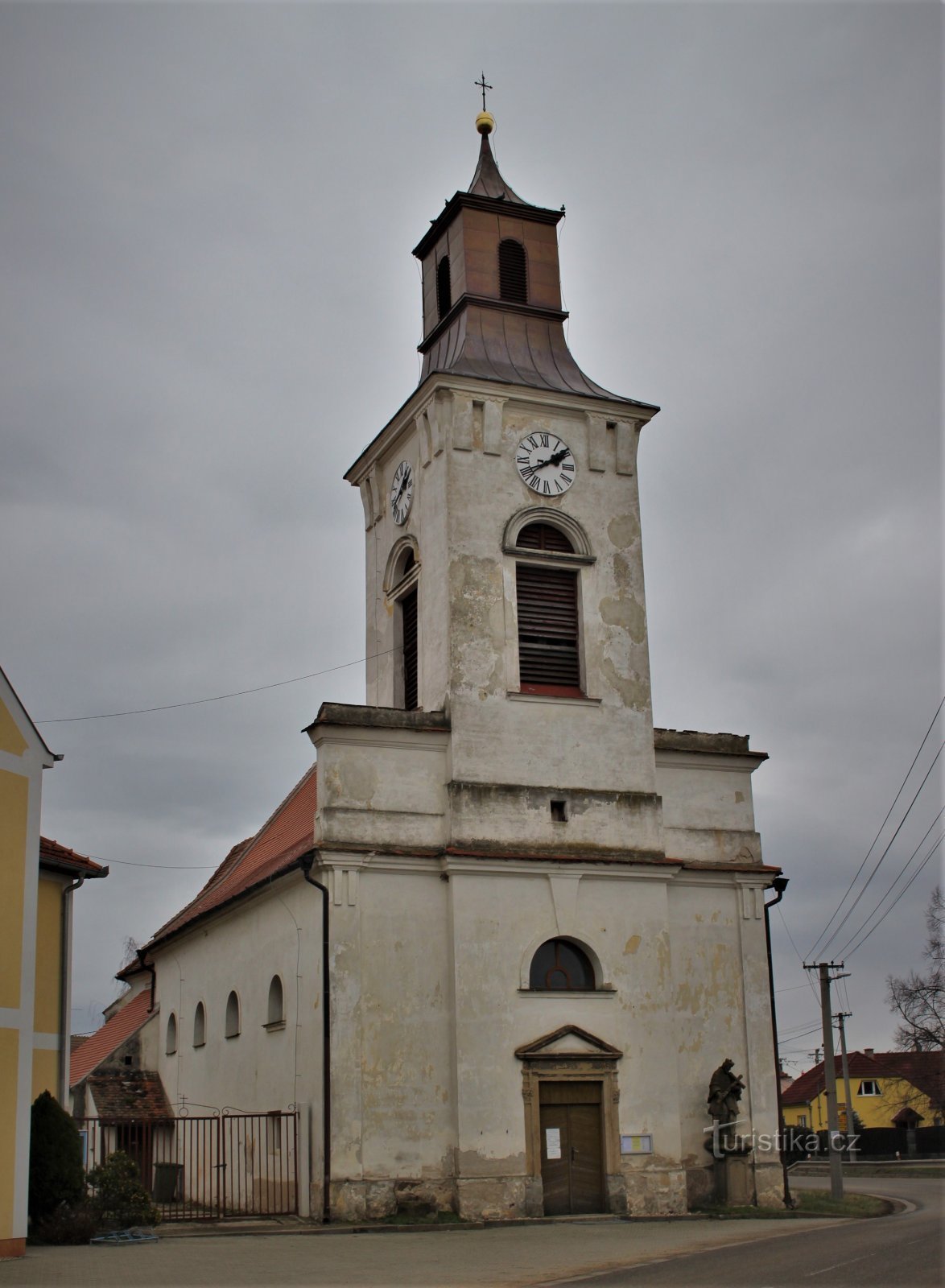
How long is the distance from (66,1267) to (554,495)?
1713 cm

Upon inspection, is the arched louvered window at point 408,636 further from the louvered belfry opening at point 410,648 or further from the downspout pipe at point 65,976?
the downspout pipe at point 65,976

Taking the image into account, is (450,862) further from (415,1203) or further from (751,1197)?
(751,1197)

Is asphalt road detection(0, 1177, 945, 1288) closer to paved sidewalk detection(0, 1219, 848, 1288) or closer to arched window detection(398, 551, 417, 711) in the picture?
paved sidewalk detection(0, 1219, 848, 1288)

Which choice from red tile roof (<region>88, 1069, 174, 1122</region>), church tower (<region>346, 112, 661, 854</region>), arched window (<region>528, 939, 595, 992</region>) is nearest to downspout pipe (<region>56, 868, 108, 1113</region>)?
church tower (<region>346, 112, 661, 854</region>)

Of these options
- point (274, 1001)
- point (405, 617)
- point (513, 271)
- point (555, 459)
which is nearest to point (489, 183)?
point (513, 271)

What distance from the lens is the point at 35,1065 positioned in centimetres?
2133

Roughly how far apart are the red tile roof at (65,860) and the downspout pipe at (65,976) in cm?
5

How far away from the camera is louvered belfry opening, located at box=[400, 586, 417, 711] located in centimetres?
2912

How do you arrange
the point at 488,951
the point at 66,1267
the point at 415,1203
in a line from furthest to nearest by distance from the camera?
the point at 488,951 < the point at 415,1203 < the point at 66,1267

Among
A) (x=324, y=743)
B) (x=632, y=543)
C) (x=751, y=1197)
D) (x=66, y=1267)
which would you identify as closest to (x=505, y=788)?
(x=324, y=743)

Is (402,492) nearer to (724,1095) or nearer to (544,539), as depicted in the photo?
(544,539)

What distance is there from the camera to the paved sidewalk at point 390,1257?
15695mm

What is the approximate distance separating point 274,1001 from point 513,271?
54.7 ft

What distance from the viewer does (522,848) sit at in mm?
25750
